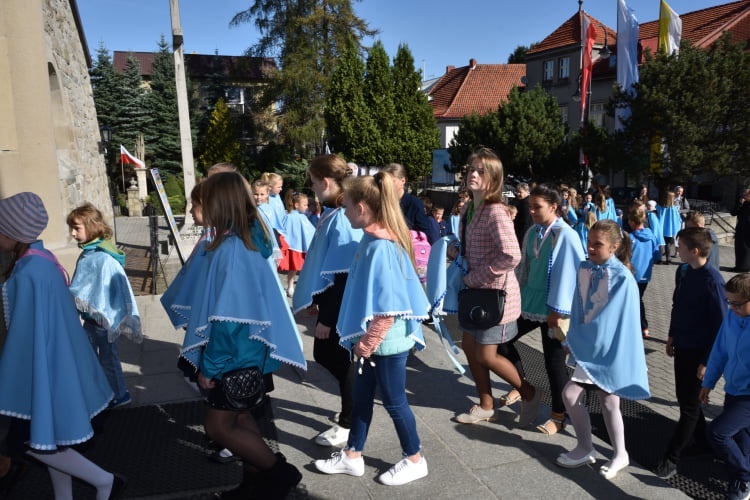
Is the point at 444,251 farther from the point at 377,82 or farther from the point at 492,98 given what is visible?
the point at 492,98

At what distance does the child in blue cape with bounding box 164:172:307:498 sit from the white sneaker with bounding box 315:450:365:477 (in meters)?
0.46

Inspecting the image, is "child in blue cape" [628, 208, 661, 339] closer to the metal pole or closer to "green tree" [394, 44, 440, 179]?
the metal pole

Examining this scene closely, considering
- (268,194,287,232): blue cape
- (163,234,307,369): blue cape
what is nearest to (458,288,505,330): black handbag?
(163,234,307,369): blue cape

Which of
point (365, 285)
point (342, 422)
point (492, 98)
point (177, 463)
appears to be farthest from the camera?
point (492, 98)

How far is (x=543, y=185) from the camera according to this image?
14.6 feet

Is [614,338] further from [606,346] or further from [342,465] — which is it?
[342,465]

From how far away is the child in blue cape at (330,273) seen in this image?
369cm

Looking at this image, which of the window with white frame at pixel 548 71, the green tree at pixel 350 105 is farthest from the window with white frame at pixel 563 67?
the green tree at pixel 350 105

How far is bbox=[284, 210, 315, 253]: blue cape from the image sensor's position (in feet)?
29.1

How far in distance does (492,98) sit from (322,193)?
144 ft

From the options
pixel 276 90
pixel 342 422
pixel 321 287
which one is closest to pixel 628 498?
pixel 342 422

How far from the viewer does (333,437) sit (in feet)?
12.8

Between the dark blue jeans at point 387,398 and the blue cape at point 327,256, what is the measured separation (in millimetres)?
650

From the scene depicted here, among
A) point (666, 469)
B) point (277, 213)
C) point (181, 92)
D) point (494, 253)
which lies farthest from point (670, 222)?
point (181, 92)
